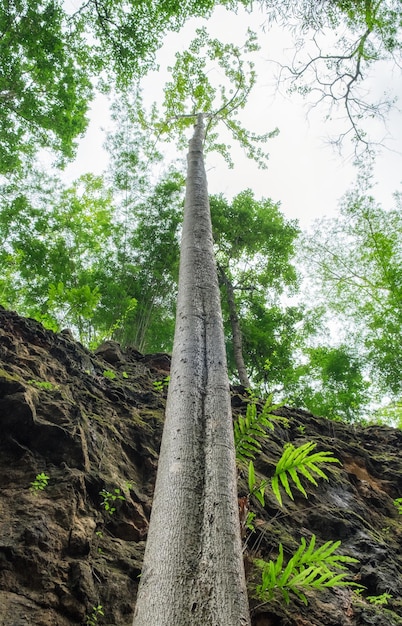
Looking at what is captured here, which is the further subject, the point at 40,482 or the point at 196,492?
the point at 40,482

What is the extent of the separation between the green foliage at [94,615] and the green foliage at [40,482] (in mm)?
719

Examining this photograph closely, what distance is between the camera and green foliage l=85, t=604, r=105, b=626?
1935mm

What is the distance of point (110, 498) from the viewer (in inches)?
107

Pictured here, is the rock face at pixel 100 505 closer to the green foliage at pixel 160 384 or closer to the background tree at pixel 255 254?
the green foliage at pixel 160 384

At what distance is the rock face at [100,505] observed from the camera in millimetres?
2021

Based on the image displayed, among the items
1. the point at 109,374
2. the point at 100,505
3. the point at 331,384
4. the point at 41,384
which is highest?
the point at 331,384

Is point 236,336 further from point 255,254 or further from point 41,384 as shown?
point 41,384

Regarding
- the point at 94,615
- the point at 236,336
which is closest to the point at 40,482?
the point at 94,615

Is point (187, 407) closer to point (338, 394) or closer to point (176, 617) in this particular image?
point (176, 617)

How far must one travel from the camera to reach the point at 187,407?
2039 millimetres

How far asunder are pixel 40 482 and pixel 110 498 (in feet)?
1.67

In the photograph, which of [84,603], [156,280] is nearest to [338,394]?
[156,280]

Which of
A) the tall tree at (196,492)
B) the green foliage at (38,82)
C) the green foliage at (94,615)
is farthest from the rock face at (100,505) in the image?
the green foliage at (38,82)

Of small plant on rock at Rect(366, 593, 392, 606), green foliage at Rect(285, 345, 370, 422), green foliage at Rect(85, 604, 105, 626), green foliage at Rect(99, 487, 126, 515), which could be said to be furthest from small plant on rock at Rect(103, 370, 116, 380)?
green foliage at Rect(285, 345, 370, 422)
